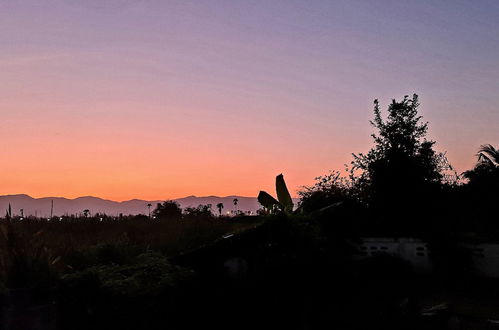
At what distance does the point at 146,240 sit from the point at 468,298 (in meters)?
8.60

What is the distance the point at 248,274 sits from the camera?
1020 centimetres

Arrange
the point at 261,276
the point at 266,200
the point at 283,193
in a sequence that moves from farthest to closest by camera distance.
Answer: the point at 266,200 < the point at 283,193 < the point at 261,276

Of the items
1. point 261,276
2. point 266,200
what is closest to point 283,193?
point 266,200

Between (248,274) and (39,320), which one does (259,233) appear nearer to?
(248,274)

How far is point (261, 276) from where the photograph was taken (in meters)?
9.77

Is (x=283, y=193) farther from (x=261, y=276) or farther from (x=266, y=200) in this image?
(x=261, y=276)

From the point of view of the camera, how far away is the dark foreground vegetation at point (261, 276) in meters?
7.07

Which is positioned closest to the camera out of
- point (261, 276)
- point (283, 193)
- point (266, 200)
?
point (261, 276)

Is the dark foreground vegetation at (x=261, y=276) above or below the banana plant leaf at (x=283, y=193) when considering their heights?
below

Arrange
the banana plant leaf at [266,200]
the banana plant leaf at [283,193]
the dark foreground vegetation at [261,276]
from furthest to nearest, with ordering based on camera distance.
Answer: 1. the banana plant leaf at [266,200]
2. the banana plant leaf at [283,193]
3. the dark foreground vegetation at [261,276]

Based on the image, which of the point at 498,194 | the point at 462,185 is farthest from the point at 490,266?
Result: the point at 462,185

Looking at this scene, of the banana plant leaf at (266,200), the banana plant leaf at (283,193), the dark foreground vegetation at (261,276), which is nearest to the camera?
the dark foreground vegetation at (261,276)

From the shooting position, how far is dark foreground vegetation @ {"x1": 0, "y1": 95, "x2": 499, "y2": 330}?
7074mm

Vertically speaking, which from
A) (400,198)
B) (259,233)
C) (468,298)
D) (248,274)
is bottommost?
(468,298)
